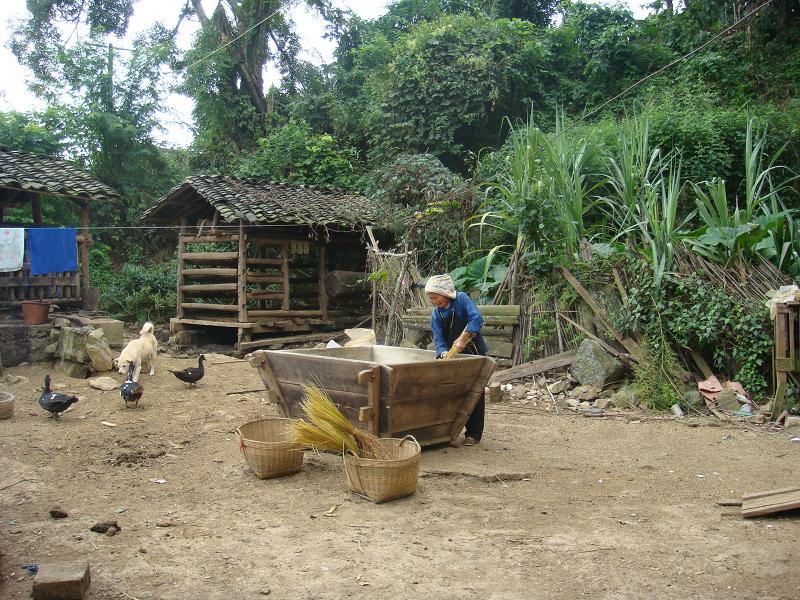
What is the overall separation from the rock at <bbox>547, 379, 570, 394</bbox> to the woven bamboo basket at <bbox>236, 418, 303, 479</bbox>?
4.49 m

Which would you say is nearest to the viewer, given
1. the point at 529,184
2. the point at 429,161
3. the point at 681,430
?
the point at 681,430

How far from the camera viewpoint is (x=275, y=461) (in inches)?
202

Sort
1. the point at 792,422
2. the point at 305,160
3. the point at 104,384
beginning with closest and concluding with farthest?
1. the point at 792,422
2. the point at 104,384
3. the point at 305,160

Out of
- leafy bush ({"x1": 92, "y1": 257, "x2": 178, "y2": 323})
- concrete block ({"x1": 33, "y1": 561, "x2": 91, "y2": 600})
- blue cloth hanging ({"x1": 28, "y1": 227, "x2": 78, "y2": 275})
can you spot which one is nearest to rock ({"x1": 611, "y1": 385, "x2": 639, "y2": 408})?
concrete block ({"x1": 33, "y1": 561, "x2": 91, "y2": 600})

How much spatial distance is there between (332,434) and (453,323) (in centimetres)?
187

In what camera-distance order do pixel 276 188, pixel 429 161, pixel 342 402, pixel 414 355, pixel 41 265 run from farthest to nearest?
pixel 276 188, pixel 429 161, pixel 41 265, pixel 414 355, pixel 342 402

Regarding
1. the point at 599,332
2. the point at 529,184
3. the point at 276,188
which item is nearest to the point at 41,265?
the point at 276,188

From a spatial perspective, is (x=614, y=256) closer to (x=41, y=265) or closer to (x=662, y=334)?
(x=662, y=334)

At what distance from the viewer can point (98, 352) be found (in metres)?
9.97

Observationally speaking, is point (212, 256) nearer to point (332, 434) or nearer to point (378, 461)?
point (332, 434)

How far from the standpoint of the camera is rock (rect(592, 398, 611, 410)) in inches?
326

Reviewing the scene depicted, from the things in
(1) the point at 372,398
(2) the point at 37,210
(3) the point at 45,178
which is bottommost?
(1) the point at 372,398

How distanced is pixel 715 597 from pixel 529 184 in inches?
300

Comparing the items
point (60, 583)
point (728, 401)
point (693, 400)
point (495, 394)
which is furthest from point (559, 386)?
point (60, 583)
